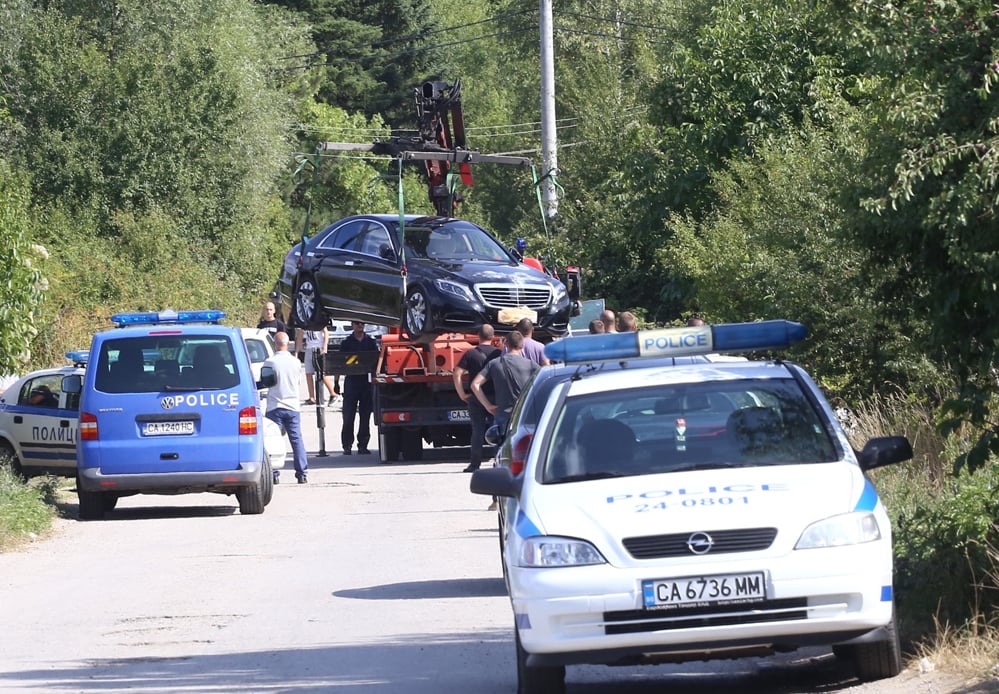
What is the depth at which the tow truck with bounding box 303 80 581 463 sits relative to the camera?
2205 cm

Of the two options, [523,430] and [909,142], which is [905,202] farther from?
[523,430]

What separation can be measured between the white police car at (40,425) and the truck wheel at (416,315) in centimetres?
444

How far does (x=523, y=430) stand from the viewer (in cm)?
1015

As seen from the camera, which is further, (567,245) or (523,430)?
(567,245)

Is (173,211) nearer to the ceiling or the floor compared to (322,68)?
nearer to the floor

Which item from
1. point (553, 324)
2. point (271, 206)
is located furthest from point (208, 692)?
point (271, 206)

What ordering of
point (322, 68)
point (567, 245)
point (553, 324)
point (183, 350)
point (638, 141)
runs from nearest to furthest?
1. point (183, 350)
2. point (553, 324)
3. point (638, 141)
4. point (567, 245)
5. point (322, 68)

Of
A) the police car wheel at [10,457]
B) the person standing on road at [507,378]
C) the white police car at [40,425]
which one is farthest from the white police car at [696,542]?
the police car wheel at [10,457]

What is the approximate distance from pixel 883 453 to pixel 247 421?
9975 millimetres

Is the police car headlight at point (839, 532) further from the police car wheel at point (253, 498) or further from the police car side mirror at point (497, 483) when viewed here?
the police car wheel at point (253, 498)

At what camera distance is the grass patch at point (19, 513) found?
14859mm

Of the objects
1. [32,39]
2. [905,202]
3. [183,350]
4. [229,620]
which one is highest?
[32,39]

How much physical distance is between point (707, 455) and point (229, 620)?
412 centimetres

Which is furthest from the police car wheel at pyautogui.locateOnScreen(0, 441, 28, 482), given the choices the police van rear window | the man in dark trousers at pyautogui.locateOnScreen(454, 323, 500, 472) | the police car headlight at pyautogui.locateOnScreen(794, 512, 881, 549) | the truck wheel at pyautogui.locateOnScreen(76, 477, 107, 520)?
the police car headlight at pyautogui.locateOnScreen(794, 512, 881, 549)
